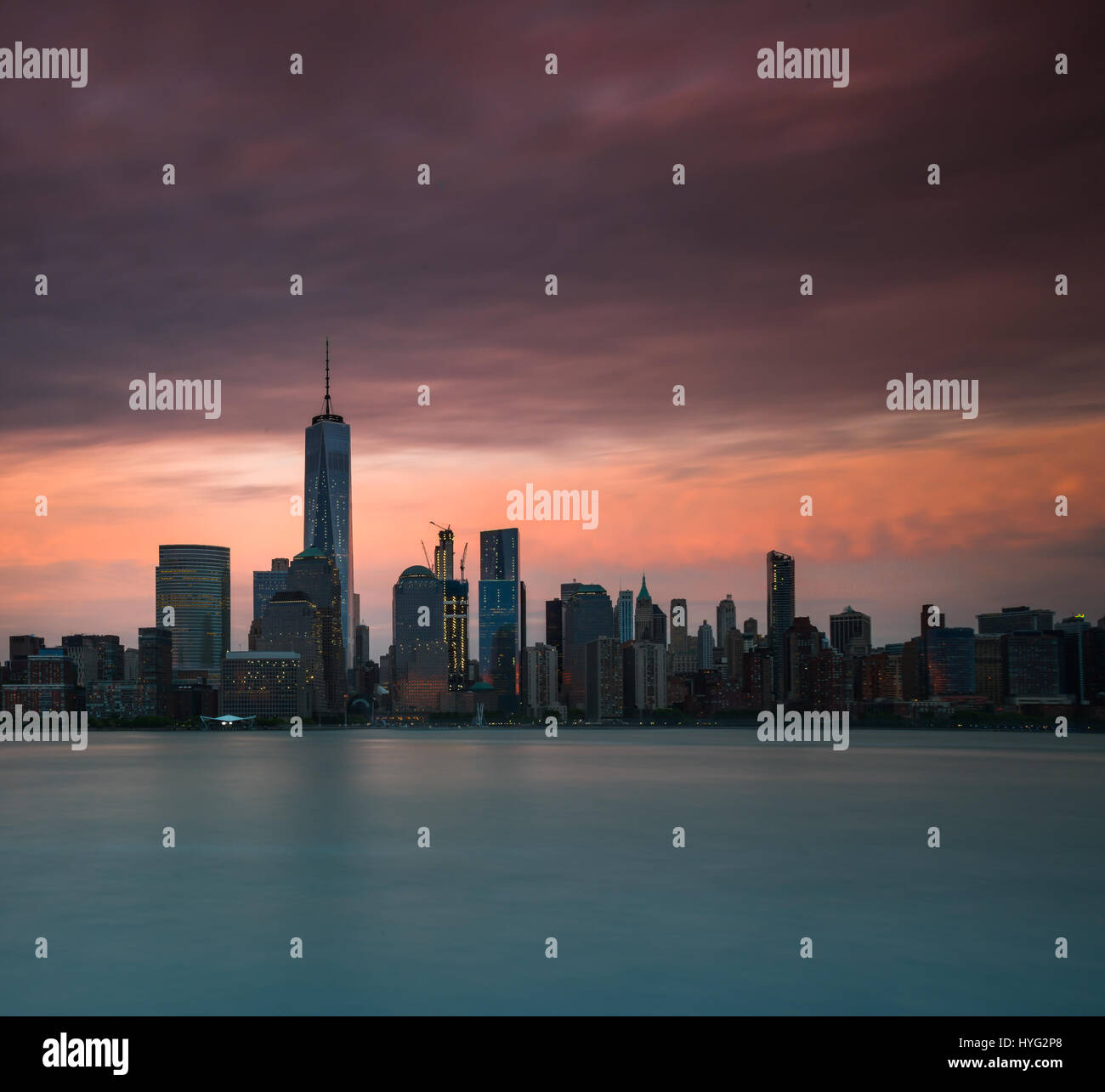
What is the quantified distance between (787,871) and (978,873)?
8649 mm

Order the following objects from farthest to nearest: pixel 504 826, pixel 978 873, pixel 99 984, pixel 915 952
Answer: pixel 504 826 < pixel 978 873 < pixel 915 952 < pixel 99 984

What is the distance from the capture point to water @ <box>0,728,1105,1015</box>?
31.1m

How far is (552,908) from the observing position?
44.9 metres

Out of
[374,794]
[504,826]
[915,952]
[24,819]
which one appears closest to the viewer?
[915,952]

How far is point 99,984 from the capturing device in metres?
32.2

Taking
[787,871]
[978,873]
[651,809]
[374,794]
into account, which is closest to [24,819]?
[374,794]

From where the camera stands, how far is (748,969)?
3353 cm

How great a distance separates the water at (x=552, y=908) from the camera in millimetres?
31078
